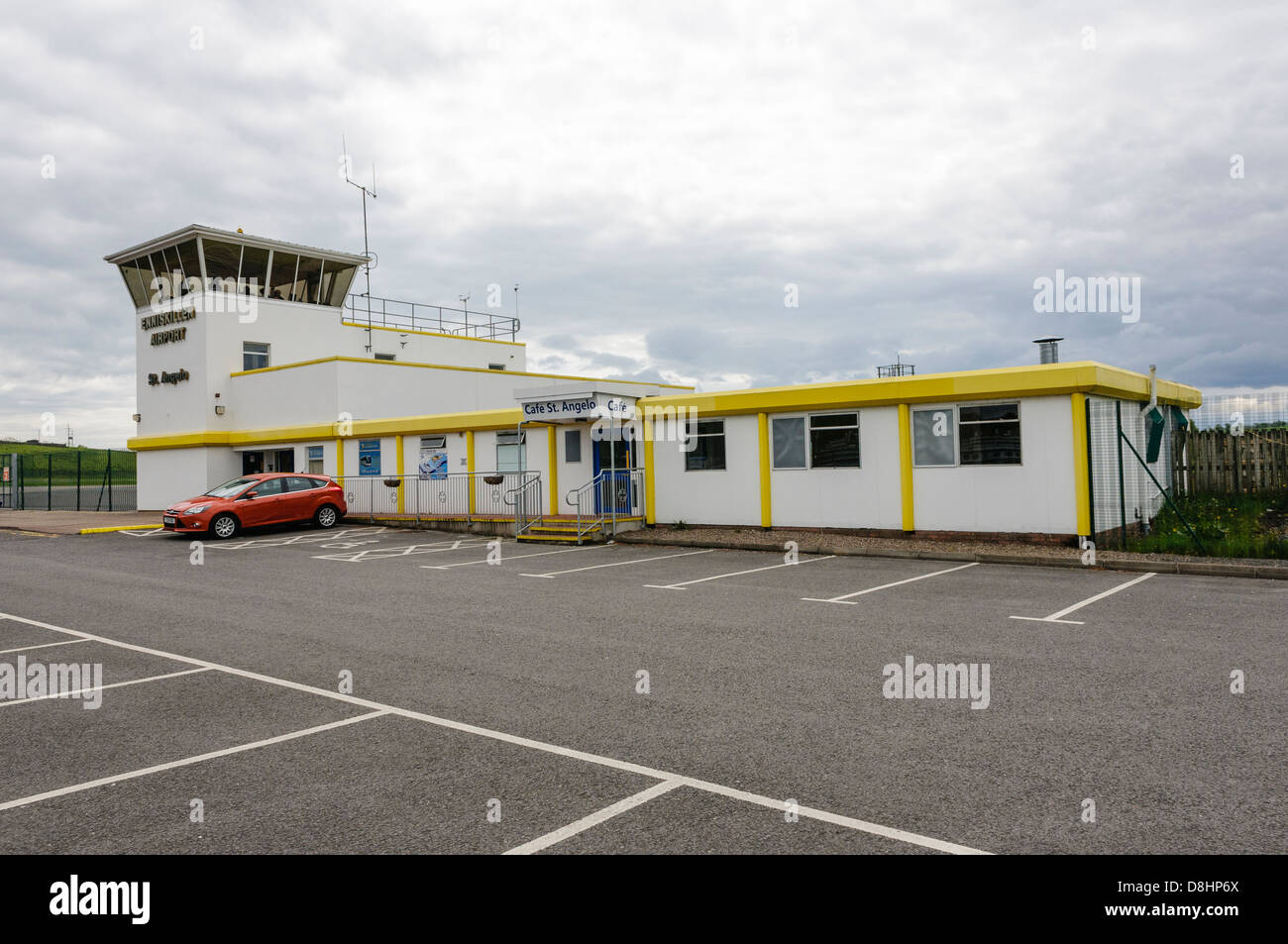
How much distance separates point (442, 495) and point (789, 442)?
1065 cm

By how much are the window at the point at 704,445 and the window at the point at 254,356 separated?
19.7 metres

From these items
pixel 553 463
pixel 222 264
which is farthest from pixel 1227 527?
pixel 222 264

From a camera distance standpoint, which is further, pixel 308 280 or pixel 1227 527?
pixel 308 280

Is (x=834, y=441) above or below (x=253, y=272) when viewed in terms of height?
below

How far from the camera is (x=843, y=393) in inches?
704

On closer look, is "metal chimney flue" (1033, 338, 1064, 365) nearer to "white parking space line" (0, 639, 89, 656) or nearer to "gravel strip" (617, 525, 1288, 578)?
"gravel strip" (617, 525, 1288, 578)

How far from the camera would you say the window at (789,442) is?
18750 millimetres

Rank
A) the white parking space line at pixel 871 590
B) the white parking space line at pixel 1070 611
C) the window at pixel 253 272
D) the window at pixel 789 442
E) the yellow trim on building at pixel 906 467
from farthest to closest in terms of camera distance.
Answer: the window at pixel 253 272
the window at pixel 789 442
the yellow trim on building at pixel 906 467
the white parking space line at pixel 871 590
the white parking space line at pixel 1070 611

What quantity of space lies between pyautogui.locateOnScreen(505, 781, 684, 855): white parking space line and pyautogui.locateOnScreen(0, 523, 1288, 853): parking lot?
0.02 metres

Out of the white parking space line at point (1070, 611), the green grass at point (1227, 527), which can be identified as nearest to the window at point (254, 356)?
the green grass at point (1227, 527)

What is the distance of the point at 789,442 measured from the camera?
62.1ft

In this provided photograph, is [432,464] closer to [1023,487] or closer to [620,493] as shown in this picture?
[620,493]

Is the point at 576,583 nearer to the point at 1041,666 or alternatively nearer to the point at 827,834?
the point at 1041,666

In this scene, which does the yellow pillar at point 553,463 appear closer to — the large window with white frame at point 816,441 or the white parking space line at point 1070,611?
the large window with white frame at point 816,441
